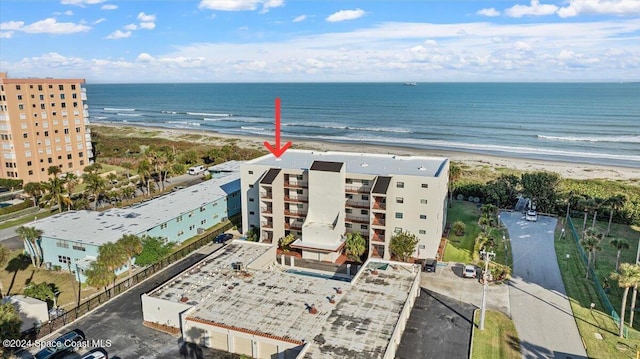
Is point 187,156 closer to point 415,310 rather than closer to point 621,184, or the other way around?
point 415,310

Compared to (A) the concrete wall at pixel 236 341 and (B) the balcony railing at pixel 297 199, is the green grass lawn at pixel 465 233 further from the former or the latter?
(A) the concrete wall at pixel 236 341

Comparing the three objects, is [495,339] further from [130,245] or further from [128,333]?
[130,245]

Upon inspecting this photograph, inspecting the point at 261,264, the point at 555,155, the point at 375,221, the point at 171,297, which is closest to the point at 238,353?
the point at 171,297

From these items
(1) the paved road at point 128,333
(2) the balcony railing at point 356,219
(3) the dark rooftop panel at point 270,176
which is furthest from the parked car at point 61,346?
(2) the balcony railing at point 356,219

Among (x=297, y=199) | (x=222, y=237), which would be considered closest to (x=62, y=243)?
(x=222, y=237)

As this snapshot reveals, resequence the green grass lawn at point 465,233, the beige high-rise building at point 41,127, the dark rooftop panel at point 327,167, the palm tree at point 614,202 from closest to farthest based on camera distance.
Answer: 1. the dark rooftop panel at point 327,167
2. the green grass lawn at point 465,233
3. the palm tree at point 614,202
4. the beige high-rise building at point 41,127

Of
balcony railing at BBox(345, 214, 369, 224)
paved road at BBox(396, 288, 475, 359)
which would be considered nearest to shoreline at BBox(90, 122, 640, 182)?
balcony railing at BBox(345, 214, 369, 224)
